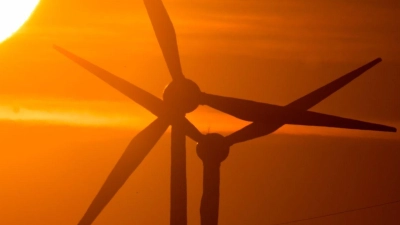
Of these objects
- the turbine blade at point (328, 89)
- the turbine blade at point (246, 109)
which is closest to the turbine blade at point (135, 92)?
the turbine blade at point (246, 109)

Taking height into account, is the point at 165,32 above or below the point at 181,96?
above

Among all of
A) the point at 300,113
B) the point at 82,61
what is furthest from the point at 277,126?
the point at 82,61

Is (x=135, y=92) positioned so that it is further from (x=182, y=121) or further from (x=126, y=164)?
(x=126, y=164)

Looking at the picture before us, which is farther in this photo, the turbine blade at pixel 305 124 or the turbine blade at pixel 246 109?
the turbine blade at pixel 246 109

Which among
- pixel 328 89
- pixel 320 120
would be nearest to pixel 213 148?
pixel 320 120

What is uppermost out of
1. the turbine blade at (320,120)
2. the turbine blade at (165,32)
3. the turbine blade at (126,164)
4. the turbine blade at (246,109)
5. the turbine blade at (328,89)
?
the turbine blade at (165,32)

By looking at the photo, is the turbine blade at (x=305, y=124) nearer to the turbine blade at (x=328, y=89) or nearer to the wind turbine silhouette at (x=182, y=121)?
the wind turbine silhouette at (x=182, y=121)

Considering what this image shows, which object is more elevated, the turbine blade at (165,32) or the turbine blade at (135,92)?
the turbine blade at (165,32)
